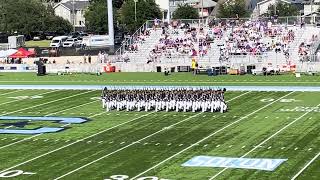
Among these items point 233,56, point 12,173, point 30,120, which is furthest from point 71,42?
point 12,173

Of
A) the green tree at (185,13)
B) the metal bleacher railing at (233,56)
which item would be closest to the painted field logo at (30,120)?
the metal bleacher railing at (233,56)

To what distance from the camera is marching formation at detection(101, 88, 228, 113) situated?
30.8 m

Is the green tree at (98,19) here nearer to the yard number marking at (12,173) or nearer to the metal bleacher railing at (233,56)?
the metal bleacher railing at (233,56)

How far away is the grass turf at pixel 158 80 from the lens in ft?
136

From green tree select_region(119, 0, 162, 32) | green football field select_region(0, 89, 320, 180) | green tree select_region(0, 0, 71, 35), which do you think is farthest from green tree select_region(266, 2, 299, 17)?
green football field select_region(0, 89, 320, 180)

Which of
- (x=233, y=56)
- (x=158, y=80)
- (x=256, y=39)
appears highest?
(x=256, y=39)

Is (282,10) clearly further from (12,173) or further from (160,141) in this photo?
(12,173)

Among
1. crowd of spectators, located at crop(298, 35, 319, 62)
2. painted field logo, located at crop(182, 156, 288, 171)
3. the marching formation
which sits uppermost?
crowd of spectators, located at crop(298, 35, 319, 62)

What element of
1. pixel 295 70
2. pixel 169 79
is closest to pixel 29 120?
pixel 169 79

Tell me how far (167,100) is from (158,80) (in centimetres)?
1274

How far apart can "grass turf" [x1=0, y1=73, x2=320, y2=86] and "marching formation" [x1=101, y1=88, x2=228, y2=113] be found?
9.44m

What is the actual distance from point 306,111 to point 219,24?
87.5ft

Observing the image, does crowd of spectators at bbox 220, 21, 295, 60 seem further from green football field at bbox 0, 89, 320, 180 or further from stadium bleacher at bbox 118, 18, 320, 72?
green football field at bbox 0, 89, 320, 180

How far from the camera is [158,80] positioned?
4412cm
